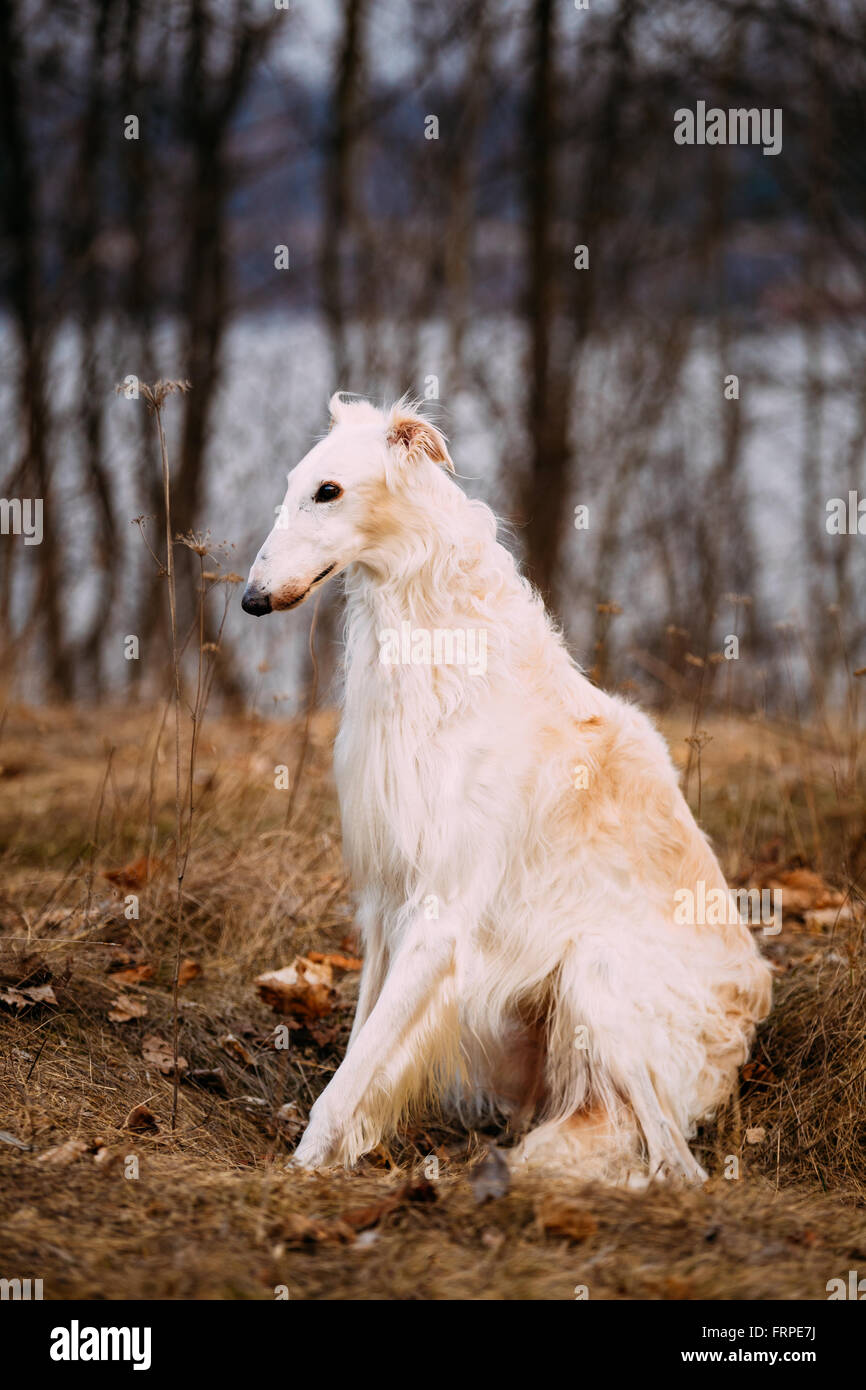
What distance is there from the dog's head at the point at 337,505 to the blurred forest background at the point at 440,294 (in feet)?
20.8

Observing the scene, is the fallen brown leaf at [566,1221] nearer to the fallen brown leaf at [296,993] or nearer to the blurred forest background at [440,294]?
the fallen brown leaf at [296,993]

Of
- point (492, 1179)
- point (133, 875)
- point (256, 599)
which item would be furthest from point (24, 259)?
point (492, 1179)

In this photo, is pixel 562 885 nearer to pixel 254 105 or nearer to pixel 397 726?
pixel 397 726

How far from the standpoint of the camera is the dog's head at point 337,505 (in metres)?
3.19

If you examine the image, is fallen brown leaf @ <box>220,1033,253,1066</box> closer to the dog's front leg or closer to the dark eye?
the dog's front leg

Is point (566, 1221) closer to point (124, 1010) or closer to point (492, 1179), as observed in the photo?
point (492, 1179)

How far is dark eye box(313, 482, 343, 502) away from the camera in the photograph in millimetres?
3270

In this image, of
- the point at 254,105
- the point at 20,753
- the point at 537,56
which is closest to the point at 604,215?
the point at 537,56

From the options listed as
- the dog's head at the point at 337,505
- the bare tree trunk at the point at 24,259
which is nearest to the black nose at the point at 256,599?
the dog's head at the point at 337,505

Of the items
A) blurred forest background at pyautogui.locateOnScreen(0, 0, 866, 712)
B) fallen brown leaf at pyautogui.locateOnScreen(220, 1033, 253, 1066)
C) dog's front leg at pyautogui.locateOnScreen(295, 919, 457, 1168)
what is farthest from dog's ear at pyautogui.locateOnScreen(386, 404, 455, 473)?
blurred forest background at pyautogui.locateOnScreen(0, 0, 866, 712)

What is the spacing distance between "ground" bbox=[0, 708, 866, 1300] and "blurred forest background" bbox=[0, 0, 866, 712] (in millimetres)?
4480

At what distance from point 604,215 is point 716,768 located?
23.3ft

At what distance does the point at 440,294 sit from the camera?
11141 millimetres

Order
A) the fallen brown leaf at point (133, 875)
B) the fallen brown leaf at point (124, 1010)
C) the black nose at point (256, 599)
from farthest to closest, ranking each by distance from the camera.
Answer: the fallen brown leaf at point (133, 875), the fallen brown leaf at point (124, 1010), the black nose at point (256, 599)
